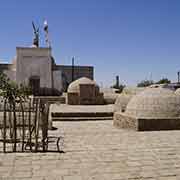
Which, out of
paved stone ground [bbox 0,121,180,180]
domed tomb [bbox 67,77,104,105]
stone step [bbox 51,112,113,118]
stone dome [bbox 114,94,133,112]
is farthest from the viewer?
domed tomb [bbox 67,77,104,105]

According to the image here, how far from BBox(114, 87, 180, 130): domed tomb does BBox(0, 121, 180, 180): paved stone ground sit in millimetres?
2212

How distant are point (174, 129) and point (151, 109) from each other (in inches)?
40.2

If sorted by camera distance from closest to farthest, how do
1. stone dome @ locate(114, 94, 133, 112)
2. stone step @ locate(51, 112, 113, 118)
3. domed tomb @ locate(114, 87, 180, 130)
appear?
domed tomb @ locate(114, 87, 180, 130) < stone step @ locate(51, 112, 113, 118) < stone dome @ locate(114, 94, 133, 112)

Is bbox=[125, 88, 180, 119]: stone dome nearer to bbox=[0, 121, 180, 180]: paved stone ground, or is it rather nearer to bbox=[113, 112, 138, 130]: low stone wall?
bbox=[113, 112, 138, 130]: low stone wall

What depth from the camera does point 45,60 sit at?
31.9 meters

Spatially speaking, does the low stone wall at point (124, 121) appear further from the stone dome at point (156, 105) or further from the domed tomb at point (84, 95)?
the domed tomb at point (84, 95)

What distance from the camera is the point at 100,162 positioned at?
4.82 m

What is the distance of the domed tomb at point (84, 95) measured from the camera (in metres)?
21.7

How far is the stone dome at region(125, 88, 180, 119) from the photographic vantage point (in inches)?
358

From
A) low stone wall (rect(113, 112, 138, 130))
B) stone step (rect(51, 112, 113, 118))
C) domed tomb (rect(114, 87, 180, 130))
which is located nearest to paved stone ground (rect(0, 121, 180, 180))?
domed tomb (rect(114, 87, 180, 130))

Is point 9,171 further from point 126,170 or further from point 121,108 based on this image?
point 121,108

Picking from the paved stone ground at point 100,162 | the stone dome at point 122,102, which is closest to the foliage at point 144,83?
the stone dome at point 122,102

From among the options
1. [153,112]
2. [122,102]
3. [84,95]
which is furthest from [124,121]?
[84,95]

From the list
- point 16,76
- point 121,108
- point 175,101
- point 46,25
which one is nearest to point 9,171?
point 175,101
